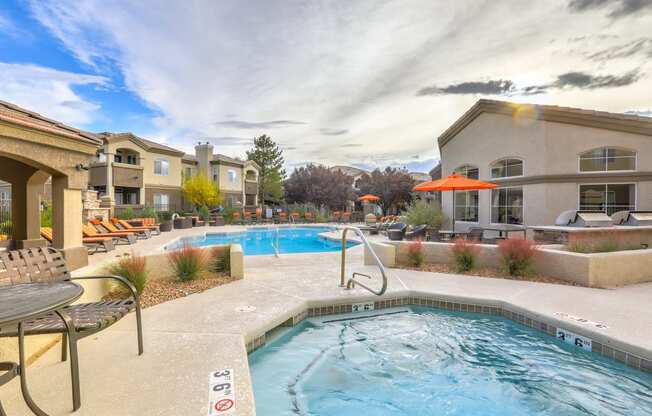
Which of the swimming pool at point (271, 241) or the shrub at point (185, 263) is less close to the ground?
the shrub at point (185, 263)

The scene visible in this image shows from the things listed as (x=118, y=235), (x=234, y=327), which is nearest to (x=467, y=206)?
(x=234, y=327)

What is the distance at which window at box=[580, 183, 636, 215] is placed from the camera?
12133 millimetres

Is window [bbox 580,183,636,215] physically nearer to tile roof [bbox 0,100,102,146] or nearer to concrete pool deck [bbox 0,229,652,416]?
concrete pool deck [bbox 0,229,652,416]

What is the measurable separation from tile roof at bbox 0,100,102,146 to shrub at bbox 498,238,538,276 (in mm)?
8862

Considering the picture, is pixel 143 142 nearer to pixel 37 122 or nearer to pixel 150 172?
pixel 150 172

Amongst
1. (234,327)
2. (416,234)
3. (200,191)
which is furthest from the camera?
(200,191)

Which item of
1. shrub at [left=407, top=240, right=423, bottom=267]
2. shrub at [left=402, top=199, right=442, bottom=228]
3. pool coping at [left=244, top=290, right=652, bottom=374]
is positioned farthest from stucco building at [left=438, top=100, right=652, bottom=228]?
pool coping at [left=244, top=290, right=652, bottom=374]

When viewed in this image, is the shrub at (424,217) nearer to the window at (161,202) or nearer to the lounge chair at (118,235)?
the lounge chair at (118,235)

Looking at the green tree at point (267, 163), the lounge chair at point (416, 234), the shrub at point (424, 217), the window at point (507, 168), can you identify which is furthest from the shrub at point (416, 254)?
the green tree at point (267, 163)

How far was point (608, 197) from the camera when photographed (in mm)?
12383

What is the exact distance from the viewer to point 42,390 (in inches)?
105

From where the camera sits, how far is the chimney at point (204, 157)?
115ft

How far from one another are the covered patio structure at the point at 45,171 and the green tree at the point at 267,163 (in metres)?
32.8

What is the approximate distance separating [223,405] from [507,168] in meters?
15.5
